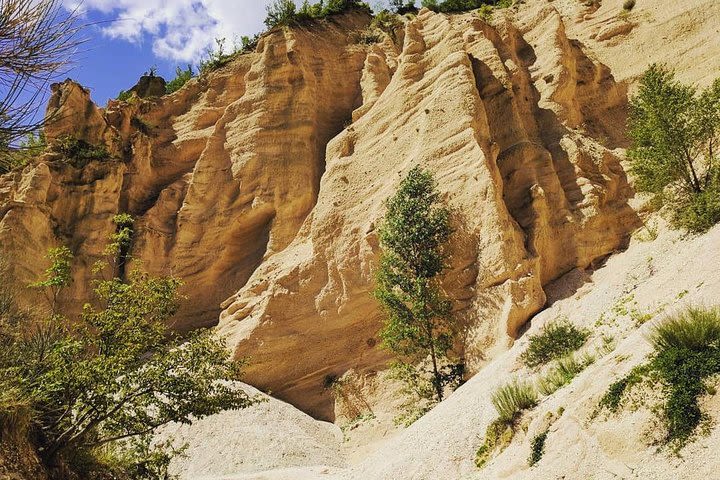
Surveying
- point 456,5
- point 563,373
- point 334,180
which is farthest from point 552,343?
point 456,5

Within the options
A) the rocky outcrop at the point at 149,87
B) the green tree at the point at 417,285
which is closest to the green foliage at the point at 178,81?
the rocky outcrop at the point at 149,87

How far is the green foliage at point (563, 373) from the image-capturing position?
33.1ft

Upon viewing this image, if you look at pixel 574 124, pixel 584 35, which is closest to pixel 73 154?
pixel 574 124

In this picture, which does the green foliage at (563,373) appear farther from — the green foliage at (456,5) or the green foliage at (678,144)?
the green foliage at (456,5)

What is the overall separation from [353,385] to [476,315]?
5432mm

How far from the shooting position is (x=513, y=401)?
9914 millimetres

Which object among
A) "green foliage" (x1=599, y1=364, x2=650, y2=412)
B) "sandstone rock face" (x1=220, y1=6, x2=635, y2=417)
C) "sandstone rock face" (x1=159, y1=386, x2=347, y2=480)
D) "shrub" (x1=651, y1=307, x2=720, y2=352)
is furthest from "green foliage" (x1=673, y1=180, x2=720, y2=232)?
"sandstone rock face" (x1=159, y1=386, x2=347, y2=480)

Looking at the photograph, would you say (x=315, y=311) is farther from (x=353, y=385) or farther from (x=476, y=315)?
(x=476, y=315)

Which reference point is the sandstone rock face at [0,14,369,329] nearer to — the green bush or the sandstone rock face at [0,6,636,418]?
the sandstone rock face at [0,6,636,418]

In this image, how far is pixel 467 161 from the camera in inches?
834

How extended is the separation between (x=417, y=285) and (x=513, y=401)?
28.9 feet

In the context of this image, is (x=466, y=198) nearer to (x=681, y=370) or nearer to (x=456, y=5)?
(x=681, y=370)

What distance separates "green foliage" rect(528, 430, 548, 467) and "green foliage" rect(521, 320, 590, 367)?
4.77 metres

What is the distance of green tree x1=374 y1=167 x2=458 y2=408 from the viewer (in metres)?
18.1
